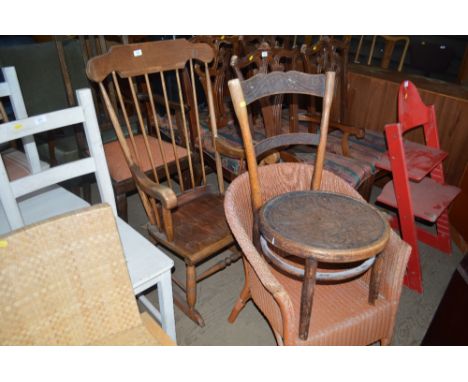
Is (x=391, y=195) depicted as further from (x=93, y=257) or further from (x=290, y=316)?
(x=93, y=257)

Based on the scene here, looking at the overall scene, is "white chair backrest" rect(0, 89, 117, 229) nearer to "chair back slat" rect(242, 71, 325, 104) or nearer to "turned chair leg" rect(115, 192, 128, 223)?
"turned chair leg" rect(115, 192, 128, 223)

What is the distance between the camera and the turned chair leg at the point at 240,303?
1.60 m

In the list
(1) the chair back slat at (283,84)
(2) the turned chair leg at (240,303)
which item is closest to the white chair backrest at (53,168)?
(1) the chair back slat at (283,84)

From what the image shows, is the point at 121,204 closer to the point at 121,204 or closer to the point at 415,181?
the point at 121,204

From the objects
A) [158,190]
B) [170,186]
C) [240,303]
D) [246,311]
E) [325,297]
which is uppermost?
[158,190]

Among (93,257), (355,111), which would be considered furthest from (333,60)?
(93,257)

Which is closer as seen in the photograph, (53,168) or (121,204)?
(53,168)

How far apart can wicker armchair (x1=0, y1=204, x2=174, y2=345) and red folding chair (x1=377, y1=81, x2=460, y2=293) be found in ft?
4.24

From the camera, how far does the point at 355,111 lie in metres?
2.83

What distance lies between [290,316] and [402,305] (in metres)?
1.10

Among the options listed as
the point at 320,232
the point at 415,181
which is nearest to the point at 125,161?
the point at 320,232

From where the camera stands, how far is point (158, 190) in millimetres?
1377

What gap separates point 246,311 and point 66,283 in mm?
1147

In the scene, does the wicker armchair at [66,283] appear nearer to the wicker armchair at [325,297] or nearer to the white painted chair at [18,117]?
the wicker armchair at [325,297]
